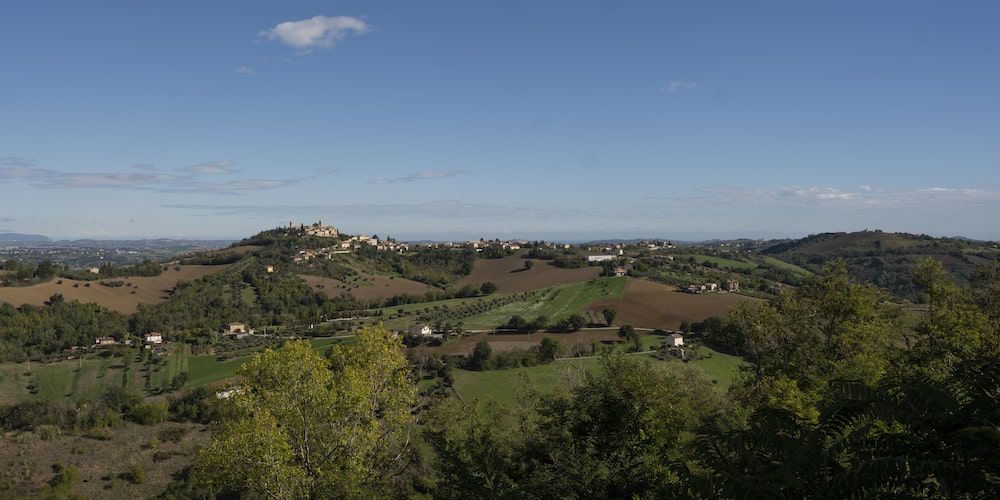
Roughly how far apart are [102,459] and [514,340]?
46.4 metres

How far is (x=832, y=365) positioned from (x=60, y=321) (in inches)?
4271

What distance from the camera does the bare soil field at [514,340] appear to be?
70.7m

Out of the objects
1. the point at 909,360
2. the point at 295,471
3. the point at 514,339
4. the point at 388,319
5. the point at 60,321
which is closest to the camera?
the point at 295,471

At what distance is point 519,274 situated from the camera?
135125mm

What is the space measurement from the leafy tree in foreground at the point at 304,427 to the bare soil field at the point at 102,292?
103m

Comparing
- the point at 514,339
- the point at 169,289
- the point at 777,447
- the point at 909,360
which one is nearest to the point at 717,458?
the point at 777,447

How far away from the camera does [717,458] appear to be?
6.67 meters

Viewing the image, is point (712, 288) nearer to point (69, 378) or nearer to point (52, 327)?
point (69, 378)

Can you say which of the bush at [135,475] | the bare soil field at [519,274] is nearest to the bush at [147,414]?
the bush at [135,475]

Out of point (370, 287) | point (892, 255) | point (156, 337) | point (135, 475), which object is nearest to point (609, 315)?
point (135, 475)

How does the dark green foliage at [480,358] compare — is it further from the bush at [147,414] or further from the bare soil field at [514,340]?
the bush at [147,414]

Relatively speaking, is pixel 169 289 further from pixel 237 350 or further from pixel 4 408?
pixel 4 408

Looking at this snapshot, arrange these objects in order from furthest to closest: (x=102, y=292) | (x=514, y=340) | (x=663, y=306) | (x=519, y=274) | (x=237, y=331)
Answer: (x=519, y=274)
(x=102, y=292)
(x=237, y=331)
(x=663, y=306)
(x=514, y=340)

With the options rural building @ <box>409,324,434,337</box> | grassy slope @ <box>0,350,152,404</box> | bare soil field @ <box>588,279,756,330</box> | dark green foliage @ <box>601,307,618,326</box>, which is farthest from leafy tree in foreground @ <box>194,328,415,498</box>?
dark green foliage @ <box>601,307,618,326</box>
